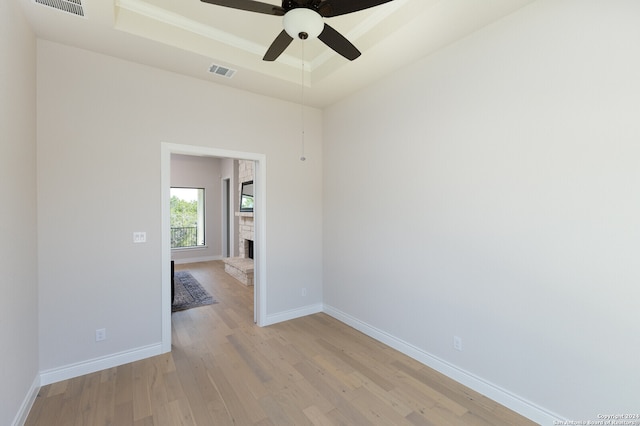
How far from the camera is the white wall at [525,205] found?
1.70 metres

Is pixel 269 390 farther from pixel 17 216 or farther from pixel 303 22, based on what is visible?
pixel 303 22

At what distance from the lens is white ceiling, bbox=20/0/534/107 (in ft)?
7.07

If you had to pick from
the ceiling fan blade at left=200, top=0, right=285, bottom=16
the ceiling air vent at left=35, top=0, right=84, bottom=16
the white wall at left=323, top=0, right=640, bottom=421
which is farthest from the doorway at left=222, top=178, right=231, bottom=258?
the ceiling fan blade at left=200, top=0, right=285, bottom=16

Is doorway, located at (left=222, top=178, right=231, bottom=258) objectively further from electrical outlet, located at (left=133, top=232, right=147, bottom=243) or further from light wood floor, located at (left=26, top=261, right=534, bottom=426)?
electrical outlet, located at (left=133, top=232, right=147, bottom=243)

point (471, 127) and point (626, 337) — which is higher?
point (471, 127)

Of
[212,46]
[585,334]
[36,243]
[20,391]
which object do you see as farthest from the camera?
[212,46]

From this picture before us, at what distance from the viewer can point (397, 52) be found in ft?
8.69

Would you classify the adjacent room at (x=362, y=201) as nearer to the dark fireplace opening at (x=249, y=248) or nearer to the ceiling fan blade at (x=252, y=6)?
the ceiling fan blade at (x=252, y=6)

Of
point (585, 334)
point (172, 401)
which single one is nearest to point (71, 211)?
point (172, 401)

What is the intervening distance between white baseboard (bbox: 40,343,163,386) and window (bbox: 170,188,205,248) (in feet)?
17.4

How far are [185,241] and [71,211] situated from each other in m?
5.63

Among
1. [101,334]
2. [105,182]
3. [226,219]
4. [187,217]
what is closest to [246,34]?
[105,182]

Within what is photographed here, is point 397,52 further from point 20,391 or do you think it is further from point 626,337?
point 20,391

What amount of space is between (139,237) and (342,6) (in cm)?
271
